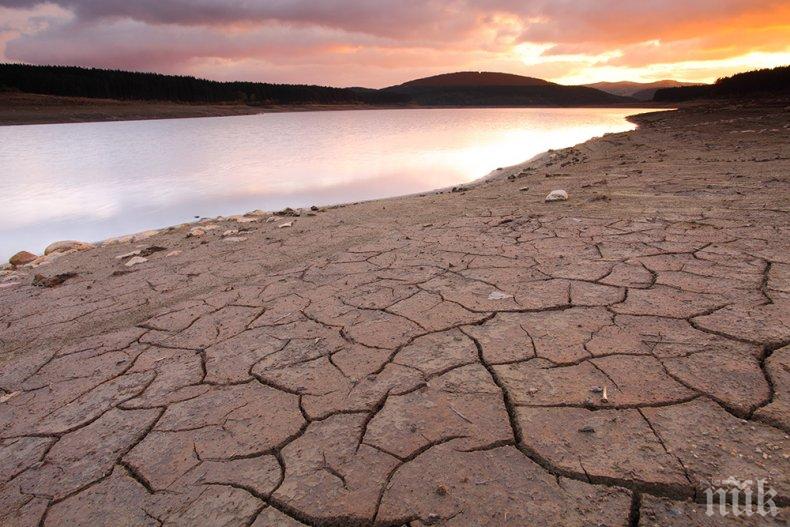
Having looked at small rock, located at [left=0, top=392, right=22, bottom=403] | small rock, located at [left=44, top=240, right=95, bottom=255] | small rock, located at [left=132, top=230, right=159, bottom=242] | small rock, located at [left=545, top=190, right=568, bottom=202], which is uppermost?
small rock, located at [left=545, top=190, right=568, bottom=202]

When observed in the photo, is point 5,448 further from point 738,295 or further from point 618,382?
point 738,295

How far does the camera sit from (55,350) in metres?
2.07

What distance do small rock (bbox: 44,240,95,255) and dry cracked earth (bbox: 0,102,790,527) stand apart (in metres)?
1.56

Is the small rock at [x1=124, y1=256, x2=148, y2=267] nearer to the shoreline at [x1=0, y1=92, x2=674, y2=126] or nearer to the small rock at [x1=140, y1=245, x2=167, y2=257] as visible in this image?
the small rock at [x1=140, y1=245, x2=167, y2=257]

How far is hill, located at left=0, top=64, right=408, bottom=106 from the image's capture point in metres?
34.2

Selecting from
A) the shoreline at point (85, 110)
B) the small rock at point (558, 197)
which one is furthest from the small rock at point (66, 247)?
the shoreline at point (85, 110)

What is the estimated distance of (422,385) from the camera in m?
1.44

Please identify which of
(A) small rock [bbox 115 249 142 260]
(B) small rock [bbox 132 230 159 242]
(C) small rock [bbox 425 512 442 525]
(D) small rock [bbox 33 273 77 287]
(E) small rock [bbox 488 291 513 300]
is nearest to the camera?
(C) small rock [bbox 425 512 442 525]

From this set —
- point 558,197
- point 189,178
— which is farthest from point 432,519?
point 189,178

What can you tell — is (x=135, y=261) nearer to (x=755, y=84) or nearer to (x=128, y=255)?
(x=128, y=255)


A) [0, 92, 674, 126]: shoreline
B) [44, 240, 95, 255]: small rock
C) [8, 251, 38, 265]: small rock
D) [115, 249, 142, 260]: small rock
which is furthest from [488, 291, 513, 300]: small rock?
[0, 92, 674, 126]: shoreline

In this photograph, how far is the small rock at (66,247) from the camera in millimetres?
4391

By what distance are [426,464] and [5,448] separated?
1363mm

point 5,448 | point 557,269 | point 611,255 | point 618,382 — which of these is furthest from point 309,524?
point 611,255
